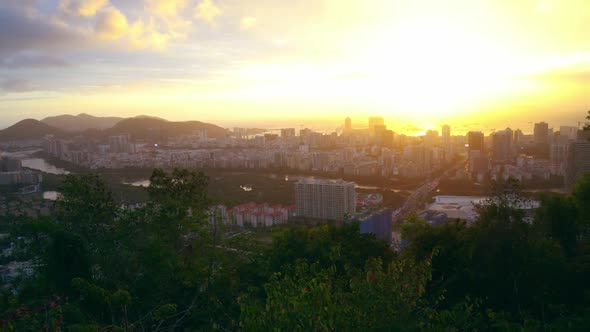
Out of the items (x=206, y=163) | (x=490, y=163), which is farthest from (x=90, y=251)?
(x=206, y=163)

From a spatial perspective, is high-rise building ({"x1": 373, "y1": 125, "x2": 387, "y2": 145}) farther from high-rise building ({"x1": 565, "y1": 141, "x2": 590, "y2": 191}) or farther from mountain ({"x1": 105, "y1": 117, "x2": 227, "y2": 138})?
mountain ({"x1": 105, "y1": 117, "x2": 227, "y2": 138})

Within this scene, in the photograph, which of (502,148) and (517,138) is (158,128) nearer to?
(502,148)

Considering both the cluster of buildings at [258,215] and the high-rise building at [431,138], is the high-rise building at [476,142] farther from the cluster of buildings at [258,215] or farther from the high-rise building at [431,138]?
the cluster of buildings at [258,215]

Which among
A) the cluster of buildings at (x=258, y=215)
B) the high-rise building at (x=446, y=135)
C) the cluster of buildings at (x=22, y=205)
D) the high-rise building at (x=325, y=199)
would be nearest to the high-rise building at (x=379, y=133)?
the high-rise building at (x=446, y=135)

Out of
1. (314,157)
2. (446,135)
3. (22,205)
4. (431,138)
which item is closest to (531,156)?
(431,138)

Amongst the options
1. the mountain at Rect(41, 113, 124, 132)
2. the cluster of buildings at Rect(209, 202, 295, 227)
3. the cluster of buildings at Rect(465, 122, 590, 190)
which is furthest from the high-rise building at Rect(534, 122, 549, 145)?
the mountain at Rect(41, 113, 124, 132)

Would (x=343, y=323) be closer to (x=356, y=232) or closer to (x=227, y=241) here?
(x=227, y=241)
